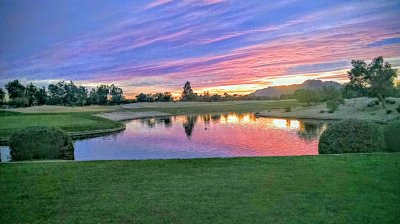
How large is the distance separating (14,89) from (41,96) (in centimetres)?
1163

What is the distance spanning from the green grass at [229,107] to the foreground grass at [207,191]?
61.0 metres

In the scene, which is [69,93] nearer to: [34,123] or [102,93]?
[102,93]

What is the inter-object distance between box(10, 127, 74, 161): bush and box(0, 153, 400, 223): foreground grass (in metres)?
3.78

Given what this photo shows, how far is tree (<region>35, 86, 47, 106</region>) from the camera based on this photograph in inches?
1415

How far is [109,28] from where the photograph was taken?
67.9 feet

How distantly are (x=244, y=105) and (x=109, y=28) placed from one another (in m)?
64.3

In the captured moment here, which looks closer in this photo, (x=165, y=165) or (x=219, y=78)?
(x=165, y=165)

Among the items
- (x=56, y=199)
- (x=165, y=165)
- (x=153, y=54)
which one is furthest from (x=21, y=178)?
(x=153, y=54)

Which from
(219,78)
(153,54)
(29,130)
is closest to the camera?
(29,130)

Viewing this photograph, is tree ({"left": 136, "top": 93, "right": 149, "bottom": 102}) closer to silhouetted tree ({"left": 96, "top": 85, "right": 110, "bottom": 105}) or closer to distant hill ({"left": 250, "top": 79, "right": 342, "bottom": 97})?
silhouetted tree ({"left": 96, "top": 85, "right": 110, "bottom": 105})

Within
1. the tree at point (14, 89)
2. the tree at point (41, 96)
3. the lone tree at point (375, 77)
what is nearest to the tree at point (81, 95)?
the tree at point (41, 96)

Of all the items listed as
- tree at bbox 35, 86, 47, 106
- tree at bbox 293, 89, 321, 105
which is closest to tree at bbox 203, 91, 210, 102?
tree at bbox 293, 89, 321, 105

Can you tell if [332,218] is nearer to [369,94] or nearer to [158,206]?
[158,206]

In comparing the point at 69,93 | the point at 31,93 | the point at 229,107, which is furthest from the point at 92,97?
the point at 229,107
